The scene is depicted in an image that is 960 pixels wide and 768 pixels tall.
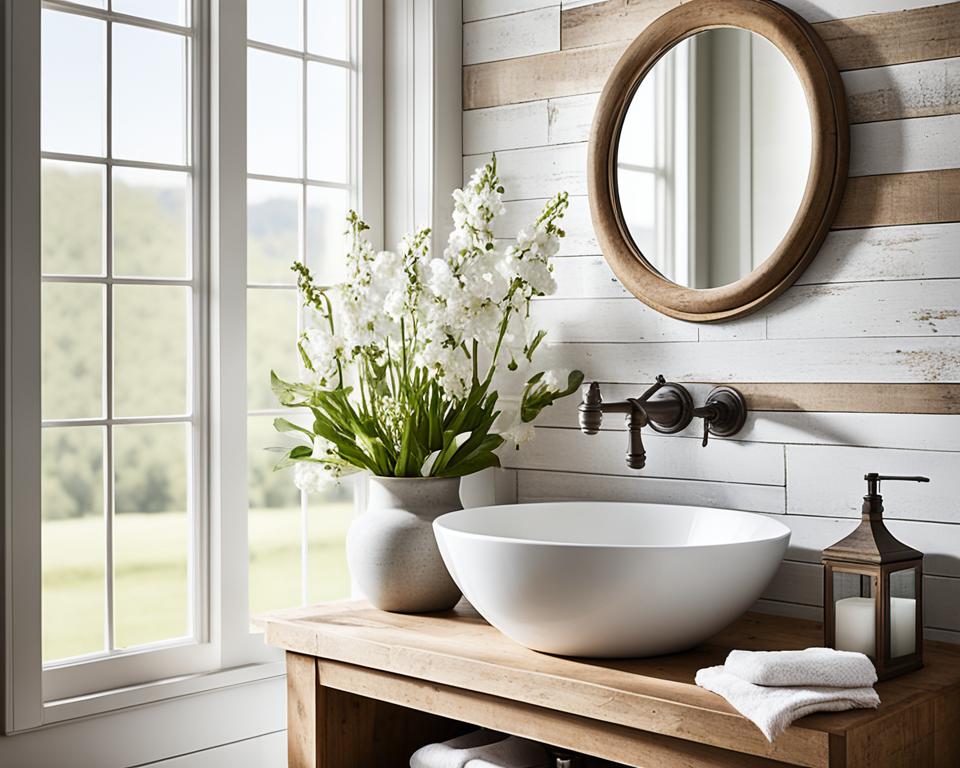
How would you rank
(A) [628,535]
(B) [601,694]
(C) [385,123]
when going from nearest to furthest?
(B) [601,694], (A) [628,535], (C) [385,123]

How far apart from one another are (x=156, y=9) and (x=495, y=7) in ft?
2.28

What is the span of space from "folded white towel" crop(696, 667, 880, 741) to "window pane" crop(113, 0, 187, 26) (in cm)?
153

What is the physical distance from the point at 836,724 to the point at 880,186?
89 centimetres

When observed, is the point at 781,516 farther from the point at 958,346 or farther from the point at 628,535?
the point at 958,346

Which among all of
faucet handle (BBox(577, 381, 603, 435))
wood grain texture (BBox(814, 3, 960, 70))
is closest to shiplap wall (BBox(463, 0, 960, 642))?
wood grain texture (BBox(814, 3, 960, 70))

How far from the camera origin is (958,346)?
5.64 ft

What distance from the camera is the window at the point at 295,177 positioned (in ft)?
7.29

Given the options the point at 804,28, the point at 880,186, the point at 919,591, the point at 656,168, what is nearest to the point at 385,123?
the point at 656,168

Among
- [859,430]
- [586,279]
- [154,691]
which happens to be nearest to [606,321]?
[586,279]

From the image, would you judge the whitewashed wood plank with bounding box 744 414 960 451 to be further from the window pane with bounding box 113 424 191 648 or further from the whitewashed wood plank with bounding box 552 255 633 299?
the window pane with bounding box 113 424 191 648

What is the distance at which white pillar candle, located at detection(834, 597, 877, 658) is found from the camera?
59.9 inches

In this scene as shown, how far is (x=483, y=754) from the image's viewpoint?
6.03ft

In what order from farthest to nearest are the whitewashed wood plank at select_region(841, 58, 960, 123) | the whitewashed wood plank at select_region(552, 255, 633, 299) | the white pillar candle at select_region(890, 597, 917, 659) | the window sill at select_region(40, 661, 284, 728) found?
the whitewashed wood plank at select_region(552, 255, 633, 299)
the window sill at select_region(40, 661, 284, 728)
the whitewashed wood plank at select_region(841, 58, 960, 123)
the white pillar candle at select_region(890, 597, 917, 659)

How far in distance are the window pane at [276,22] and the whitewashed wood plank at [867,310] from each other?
1103 mm
